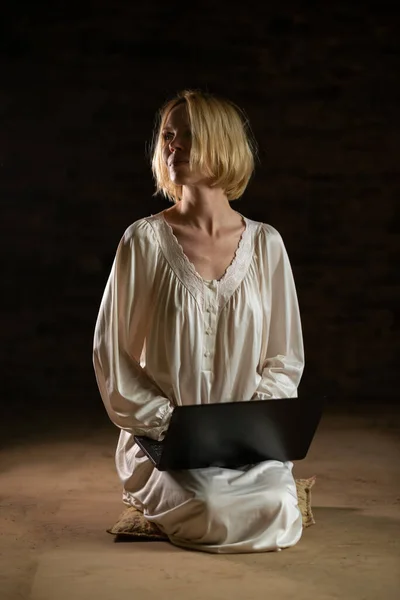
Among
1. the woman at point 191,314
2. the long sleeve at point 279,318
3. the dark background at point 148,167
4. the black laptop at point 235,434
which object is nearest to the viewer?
the black laptop at point 235,434

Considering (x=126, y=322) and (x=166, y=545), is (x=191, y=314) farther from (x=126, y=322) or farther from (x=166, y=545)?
(x=166, y=545)

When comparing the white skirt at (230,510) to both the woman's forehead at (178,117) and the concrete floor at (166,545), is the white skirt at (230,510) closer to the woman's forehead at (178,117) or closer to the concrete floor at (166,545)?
the concrete floor at (166,545)

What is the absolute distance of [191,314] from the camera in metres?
3.58

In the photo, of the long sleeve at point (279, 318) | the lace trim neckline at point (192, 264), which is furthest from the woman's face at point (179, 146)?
the long sleeve at point (279, 318)

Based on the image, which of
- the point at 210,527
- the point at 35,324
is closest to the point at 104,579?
the point at 210,527

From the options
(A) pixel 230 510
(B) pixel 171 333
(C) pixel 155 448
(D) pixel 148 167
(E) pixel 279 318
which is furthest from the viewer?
(D) pixel 148 167

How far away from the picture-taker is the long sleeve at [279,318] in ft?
Answer: 12.3

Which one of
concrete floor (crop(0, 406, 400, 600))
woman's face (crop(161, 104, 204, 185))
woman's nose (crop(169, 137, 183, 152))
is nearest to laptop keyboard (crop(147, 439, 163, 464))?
concrete floor (crop(0, 406, 400, 600))

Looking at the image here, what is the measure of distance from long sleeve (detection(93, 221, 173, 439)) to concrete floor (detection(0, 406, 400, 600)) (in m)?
0.46

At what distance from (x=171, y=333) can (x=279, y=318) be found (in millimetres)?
430

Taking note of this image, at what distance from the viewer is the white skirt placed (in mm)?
3359

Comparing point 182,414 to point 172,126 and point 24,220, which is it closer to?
point 172,126

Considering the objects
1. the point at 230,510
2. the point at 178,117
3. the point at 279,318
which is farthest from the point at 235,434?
the point at 178,117

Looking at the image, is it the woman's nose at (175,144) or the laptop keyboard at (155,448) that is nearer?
the laptop keyboard at (155,448)
